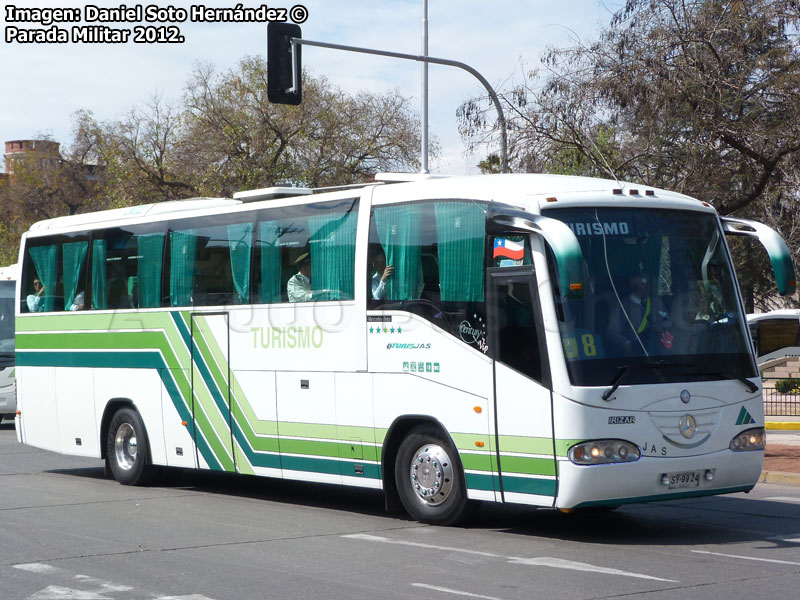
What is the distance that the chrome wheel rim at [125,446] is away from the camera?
569 inches

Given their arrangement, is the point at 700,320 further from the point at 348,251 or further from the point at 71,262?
the point at 71,262

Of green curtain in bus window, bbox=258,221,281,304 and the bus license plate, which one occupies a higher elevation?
green curtain in bus window, bbox=258,221,281,304

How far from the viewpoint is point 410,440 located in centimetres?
→ 1077

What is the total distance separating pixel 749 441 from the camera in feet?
32.7

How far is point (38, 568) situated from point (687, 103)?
11532 mm

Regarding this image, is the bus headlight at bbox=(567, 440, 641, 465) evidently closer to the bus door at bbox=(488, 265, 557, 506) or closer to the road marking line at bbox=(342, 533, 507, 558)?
the bus door at bbox=(488, 265, 557, 506)

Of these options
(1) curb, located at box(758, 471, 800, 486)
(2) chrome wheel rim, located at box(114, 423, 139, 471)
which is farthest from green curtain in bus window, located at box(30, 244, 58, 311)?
(1) curb, located at box(758, 471, 800, 486)

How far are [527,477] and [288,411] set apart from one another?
11.2 ft

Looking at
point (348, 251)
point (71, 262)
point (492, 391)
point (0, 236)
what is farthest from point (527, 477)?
point (0, 236)

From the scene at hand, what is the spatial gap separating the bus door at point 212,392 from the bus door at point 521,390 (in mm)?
4147

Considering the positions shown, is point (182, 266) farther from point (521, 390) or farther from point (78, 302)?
point (521, 390)

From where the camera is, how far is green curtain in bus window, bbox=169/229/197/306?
13430mm

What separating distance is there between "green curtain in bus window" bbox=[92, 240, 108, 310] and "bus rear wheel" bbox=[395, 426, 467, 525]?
18.5 feet

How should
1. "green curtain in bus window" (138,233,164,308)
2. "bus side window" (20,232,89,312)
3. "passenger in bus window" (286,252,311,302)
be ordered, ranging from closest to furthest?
"passenger in bus window" (286,252,311,302), "green curtain in bus window" (138,233,164,308), "bus side window" (20,232,89,312)
